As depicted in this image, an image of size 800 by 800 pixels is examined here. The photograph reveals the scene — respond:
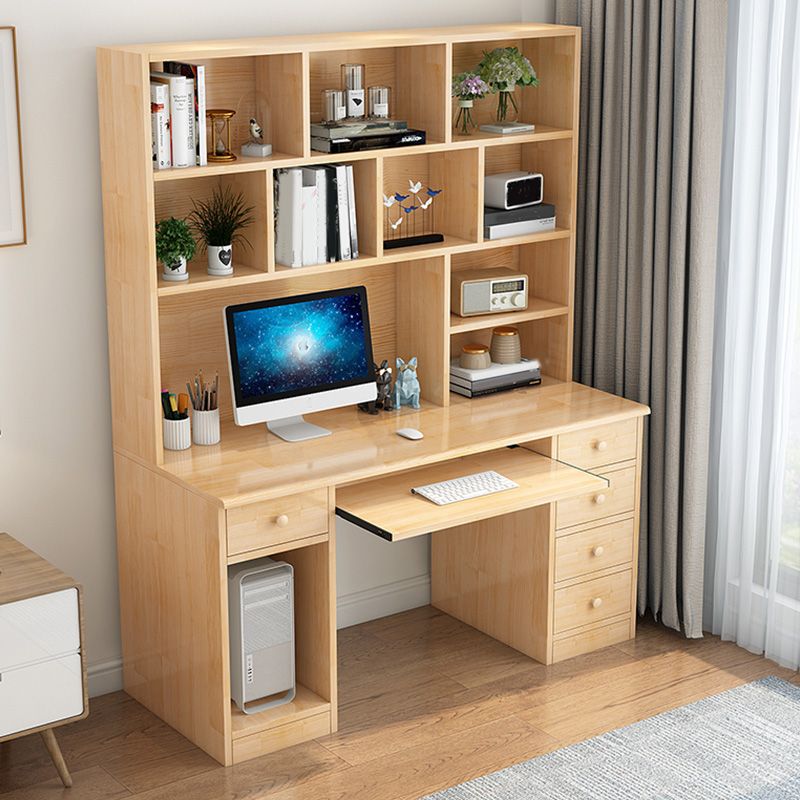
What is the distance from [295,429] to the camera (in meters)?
3.82

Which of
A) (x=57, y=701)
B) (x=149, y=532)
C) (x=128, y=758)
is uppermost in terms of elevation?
(x=149, y=532)

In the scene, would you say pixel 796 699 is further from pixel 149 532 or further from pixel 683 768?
pixel 149 532

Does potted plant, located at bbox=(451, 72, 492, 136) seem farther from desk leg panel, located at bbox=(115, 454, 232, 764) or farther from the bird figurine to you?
desk leg panel, located at bbox=(115, 454, 232, 764)

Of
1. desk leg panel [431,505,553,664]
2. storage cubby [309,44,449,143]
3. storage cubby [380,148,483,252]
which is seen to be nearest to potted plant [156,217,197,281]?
storage cubby [309,44,449,143]

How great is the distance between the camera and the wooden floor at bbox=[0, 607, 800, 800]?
3.42m

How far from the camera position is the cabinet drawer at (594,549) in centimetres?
399

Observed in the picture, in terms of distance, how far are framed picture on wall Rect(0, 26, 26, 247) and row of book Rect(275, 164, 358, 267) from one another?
2.25 feet

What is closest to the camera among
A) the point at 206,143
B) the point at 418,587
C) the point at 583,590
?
the point at 206,143

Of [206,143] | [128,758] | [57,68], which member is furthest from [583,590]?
[57,68]

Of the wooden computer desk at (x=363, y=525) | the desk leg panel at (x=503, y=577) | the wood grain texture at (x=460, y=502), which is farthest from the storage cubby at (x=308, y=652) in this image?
the desk leg panel at (x=503, y=577)

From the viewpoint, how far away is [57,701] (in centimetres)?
333

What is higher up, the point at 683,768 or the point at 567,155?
the point at 567,155

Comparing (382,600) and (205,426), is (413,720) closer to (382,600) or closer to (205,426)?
(382,600)

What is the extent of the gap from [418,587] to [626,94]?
1738 millimetres
